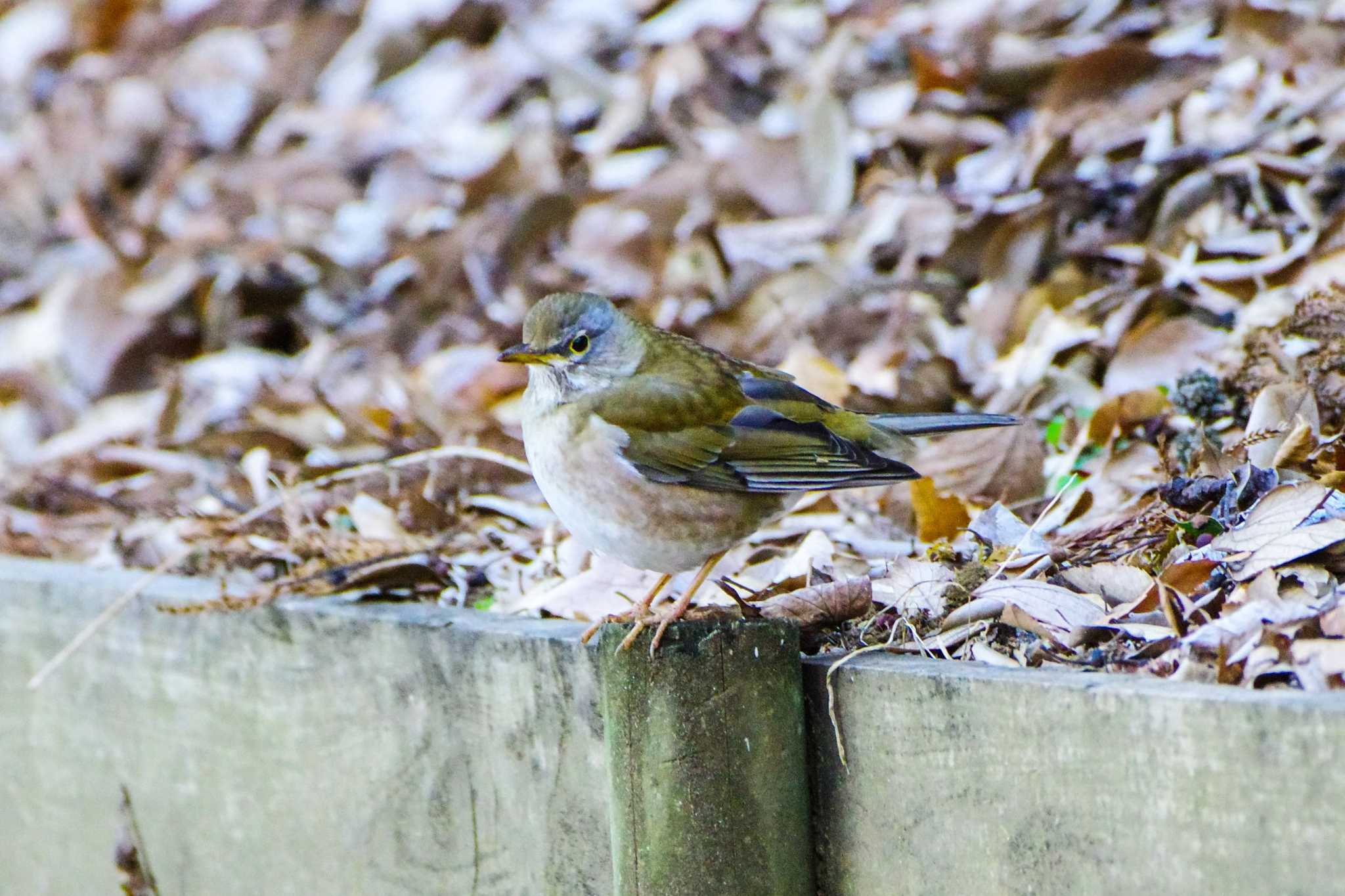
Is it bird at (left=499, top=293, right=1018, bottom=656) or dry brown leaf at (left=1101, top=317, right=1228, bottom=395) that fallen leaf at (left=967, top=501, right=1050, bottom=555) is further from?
dry brown leaf at (left=1101, top=317, right=1228, bottom=395)

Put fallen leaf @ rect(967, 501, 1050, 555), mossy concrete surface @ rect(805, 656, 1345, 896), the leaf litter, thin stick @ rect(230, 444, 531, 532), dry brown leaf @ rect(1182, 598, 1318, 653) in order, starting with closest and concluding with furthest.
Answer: mossy concrete surface @ rect(805, 656, 1345, 896) < dry brown leaf @ rect(1182, 598, 1318, 653) < the leaf litter < fallen leaf @ rect(967, 501, 1050, 555) < thin stick @ rect(230, 444, 531, 532)

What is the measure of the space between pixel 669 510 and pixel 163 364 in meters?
3.51

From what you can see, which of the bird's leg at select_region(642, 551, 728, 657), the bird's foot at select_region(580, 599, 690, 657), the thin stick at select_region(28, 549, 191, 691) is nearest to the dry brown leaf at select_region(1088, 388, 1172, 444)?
the bird's leg at select_region(642, 551, 728, 657)

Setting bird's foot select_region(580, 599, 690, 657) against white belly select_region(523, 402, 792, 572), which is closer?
bird's foot select_region(580, 599, 690, 657)

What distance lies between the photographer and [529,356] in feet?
11.3

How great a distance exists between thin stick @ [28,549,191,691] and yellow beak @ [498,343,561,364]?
3.22 ft

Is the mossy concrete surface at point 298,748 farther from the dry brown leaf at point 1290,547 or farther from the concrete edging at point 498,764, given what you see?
the dry brown leaf at point 1290,547

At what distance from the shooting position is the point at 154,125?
776 centimetres

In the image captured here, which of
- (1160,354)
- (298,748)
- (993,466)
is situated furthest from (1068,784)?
(1160,354)

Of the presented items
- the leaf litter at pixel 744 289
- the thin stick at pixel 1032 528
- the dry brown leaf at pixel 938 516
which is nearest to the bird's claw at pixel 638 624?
the leaf litter at pixel 744 289

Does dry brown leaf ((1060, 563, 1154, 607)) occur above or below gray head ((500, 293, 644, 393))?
below

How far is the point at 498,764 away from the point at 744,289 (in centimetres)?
250

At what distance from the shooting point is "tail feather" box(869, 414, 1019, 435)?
319 centimetres

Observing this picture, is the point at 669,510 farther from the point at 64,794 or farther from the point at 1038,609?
the point at 64,794
